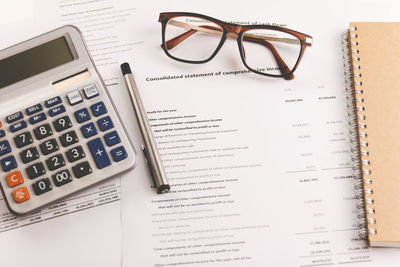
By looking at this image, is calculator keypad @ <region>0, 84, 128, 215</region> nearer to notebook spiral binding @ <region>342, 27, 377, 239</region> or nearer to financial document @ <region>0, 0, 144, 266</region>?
financial document @ <region>0, 0, 144, 266</region>

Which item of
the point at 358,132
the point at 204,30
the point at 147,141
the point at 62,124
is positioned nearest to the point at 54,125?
the point at 62,124

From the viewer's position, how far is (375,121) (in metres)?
0.52

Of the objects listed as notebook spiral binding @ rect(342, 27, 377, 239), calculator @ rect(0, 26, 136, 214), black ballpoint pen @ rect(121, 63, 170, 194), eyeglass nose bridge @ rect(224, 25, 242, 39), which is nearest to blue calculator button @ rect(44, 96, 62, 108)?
calculator @ rect(0, 26, 136, 214)

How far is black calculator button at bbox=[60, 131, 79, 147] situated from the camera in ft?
1.58

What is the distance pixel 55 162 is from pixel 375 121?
0.45 meters

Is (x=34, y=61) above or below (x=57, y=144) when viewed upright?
above

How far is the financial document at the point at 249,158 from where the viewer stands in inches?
19.1

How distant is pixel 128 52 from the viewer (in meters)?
0.57

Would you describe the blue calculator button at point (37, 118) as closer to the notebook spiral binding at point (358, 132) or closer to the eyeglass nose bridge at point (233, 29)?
the eyeglass nose bridge at point (233, 29)

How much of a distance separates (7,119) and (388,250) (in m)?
0.55

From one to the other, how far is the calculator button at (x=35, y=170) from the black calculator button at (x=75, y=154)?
0.04 meters

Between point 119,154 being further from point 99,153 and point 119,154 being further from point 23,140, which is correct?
point 23,140

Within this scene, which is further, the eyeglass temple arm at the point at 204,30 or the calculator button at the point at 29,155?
the eyeglass temple arm at the point at 204,30

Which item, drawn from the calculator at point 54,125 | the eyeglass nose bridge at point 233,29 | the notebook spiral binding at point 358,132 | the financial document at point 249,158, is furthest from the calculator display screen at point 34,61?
the notebook spiral binding at point 358,132
